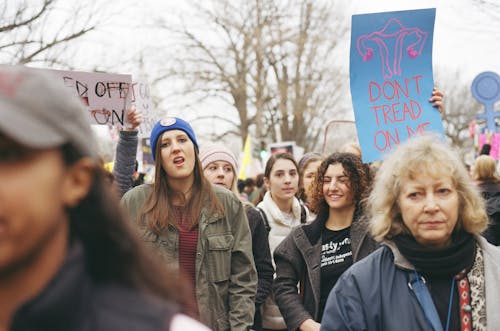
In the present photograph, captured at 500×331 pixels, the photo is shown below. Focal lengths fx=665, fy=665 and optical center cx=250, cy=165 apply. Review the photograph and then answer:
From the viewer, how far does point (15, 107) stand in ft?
3.76

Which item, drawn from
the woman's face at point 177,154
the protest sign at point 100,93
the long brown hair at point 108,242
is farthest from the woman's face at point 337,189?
the long brown hair at point 108,242

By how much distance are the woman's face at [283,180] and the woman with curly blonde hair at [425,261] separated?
97.5 inches

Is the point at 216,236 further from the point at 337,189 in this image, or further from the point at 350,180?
the point at 350,180

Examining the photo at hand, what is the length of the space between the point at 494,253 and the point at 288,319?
5.41 feet

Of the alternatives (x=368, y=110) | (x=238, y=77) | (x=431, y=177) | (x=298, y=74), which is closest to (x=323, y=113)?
(x=298, y=74)

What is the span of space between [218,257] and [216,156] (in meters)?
1.51

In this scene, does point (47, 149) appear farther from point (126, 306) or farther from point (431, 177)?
point (431, 177)

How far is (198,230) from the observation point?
3.71 metres

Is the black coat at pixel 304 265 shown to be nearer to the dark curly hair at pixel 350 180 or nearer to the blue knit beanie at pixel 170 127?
the dark curly hair at pixel 350 180

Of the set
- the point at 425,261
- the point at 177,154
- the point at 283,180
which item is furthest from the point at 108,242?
the point at 283,180

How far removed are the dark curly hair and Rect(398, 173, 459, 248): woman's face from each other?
1360 millimetres

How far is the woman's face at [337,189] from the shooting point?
4.14m

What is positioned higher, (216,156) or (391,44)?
(391,44)

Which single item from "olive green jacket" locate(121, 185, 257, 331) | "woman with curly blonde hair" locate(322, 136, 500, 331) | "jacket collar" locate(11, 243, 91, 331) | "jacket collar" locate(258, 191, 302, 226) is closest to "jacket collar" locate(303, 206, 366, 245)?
"olive green jacket" locate(121, 185, 257, 331)
